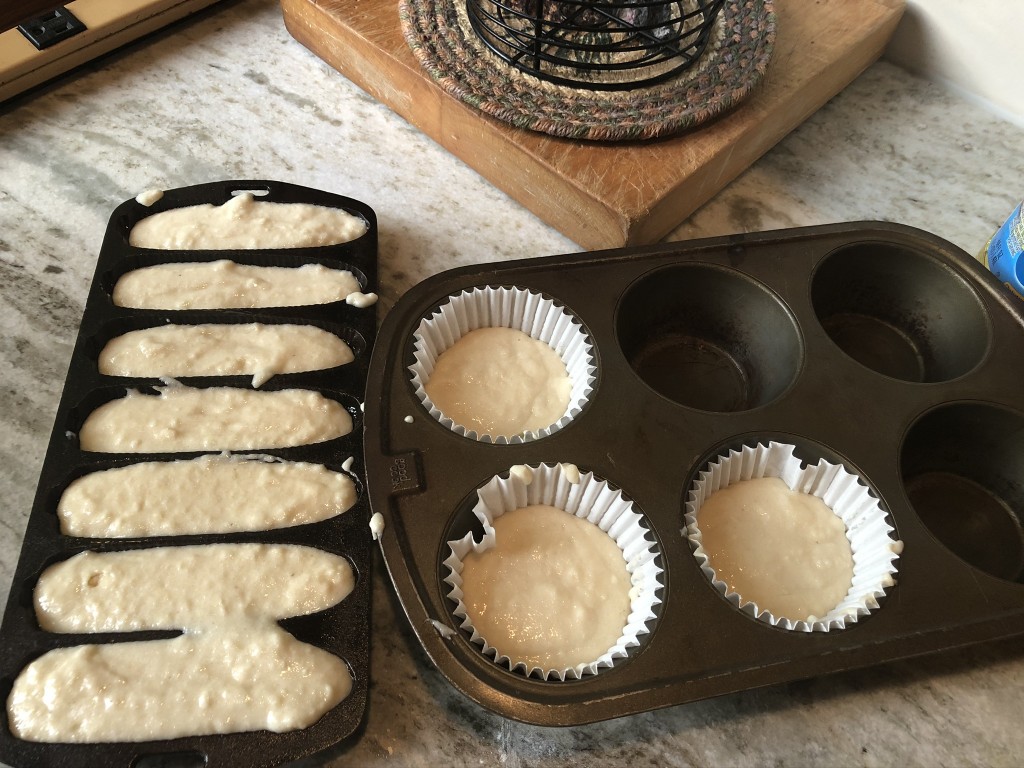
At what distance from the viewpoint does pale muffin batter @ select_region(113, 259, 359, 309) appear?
1.26m

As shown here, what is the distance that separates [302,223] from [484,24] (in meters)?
0.61

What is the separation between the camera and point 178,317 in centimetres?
125

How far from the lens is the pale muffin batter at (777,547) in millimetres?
1068

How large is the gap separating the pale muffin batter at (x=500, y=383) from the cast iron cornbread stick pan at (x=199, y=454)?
6.0 inches

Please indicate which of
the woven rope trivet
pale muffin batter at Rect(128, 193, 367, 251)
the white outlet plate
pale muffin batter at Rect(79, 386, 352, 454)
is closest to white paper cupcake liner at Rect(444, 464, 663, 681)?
pale muffin batter at Rect(79, 386, 352, 454)

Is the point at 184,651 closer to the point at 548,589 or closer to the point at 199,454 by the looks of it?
the point at 199,454

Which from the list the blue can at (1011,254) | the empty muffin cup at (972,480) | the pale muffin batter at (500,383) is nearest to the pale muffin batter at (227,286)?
the pale muffin batter at (500,383)

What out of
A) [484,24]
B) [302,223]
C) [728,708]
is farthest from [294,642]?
[484,24]

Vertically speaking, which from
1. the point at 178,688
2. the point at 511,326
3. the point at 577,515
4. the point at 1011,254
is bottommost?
the point at 178,688

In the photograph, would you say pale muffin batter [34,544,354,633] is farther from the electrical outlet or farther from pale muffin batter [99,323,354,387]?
the electrical outlet

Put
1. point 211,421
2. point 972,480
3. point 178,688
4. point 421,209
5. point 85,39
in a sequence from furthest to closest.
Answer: point 85,39 → point 421,209 → point 972,480 → point 211,421 → point 178,688

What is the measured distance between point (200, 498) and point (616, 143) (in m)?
1.01


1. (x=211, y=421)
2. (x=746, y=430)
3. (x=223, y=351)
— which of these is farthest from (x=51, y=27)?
(x=746, y=430)

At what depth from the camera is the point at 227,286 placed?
1.28 metres
